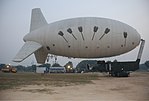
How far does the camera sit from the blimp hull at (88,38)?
32.5 meters

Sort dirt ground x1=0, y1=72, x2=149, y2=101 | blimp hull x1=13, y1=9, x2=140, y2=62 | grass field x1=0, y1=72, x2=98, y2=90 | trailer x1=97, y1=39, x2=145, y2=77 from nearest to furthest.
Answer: dirt ground x1=0, y1=72, x2=149, y2=101
grass field x1=0, y1=72, x2=98, y2=90
blimp hull x1=13, y1=9, x2=140, y2=62
trailer x1=97, y1=39, x2=145, y2=77

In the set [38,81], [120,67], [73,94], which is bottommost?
[73,94]

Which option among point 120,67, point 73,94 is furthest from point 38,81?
point 120,67

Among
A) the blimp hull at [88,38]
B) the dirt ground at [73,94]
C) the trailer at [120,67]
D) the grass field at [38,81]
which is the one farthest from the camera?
the trailer at [120,67]

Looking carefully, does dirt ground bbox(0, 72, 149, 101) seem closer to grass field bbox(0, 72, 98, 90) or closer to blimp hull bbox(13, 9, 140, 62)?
grass field bbox(0, 72, 98, 90)

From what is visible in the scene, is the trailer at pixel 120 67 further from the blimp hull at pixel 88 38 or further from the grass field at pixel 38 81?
the grass field at pixel 38 81

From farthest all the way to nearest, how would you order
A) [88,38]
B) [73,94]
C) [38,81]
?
1. [88,38]
2. [38,81]
3. [73,94]

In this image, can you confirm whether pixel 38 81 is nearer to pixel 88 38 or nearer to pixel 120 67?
pixel 88 38

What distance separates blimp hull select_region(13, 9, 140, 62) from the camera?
107 feet

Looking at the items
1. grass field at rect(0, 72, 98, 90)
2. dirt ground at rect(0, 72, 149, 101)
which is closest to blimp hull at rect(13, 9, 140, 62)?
grass field at rect(0, 72, 98, 90)

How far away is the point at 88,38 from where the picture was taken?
3234cm

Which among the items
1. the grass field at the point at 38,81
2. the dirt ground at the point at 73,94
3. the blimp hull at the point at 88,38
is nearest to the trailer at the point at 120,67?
the blimp hull at the point at 88,38

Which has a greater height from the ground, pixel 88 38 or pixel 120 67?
pixel 88 38

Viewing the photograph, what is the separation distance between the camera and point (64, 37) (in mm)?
33094
